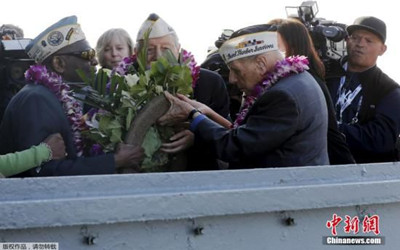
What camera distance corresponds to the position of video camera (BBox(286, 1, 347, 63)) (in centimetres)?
543

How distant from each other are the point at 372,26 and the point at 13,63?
249cm

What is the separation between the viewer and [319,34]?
5574mm

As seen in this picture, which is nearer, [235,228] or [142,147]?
[235,228]

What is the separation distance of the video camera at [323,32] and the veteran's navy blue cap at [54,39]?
6.65 feet

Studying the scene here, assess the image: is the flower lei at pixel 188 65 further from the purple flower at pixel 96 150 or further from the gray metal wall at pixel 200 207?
the gray metal wall at pixel 200 207

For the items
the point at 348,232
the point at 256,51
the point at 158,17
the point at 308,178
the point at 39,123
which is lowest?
the point at 348,232

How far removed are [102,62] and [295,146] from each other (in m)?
2.33

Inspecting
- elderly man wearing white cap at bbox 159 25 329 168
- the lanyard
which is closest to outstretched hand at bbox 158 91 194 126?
elderly man wearing white cap at bbox 159 25 329 168

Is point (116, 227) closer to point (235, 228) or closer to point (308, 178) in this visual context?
point (235, 228)

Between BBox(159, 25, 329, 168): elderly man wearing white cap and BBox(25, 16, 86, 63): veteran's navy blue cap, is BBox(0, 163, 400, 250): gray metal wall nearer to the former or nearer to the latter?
BBox(159, 25, 329, 168): elderly man wearing white cap

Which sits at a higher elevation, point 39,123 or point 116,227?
point 39,123

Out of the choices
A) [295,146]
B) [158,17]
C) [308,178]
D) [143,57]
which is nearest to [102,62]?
[158,17]

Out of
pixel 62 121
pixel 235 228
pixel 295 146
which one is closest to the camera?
pixel 235 228

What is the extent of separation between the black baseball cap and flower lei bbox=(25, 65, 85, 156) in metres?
2.18
